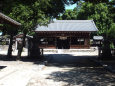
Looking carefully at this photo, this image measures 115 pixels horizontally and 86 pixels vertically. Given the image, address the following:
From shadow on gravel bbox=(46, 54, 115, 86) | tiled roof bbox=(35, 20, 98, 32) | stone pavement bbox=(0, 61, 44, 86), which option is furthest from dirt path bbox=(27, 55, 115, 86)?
tiled roof bbox=(35, 20, 98, 32)

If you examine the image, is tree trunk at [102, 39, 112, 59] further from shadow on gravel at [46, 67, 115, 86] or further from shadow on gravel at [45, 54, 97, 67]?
shadow on gravel at [46, 67, 115, 86]

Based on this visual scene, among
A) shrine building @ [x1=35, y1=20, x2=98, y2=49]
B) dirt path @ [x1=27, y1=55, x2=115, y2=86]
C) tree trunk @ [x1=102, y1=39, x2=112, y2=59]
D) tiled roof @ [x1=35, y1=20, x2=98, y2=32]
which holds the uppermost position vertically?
tiled roof @ [x1=35, y1=20, x2=98, y2=32]

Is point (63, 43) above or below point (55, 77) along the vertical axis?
above

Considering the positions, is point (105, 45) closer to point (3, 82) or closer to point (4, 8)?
point (4, 8)

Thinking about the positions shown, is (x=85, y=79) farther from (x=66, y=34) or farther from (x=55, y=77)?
(x=66, y=34)

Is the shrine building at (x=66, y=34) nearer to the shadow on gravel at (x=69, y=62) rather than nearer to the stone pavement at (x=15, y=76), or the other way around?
the shadow on gravel at (x=69, y=62)

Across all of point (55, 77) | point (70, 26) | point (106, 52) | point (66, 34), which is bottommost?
point (55, 77)

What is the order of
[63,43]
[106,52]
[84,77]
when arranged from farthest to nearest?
[63,43], [106,52], [84,77]

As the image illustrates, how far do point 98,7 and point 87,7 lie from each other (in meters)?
3.41

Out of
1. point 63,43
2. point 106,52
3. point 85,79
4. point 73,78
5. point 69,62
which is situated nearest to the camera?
point 85,79

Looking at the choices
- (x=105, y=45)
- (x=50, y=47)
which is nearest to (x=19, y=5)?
(x=105, y=45)

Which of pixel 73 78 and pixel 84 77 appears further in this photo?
pixel 84 77

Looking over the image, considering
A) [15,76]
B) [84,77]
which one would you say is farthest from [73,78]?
[15,76]

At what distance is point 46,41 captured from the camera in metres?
38.0
